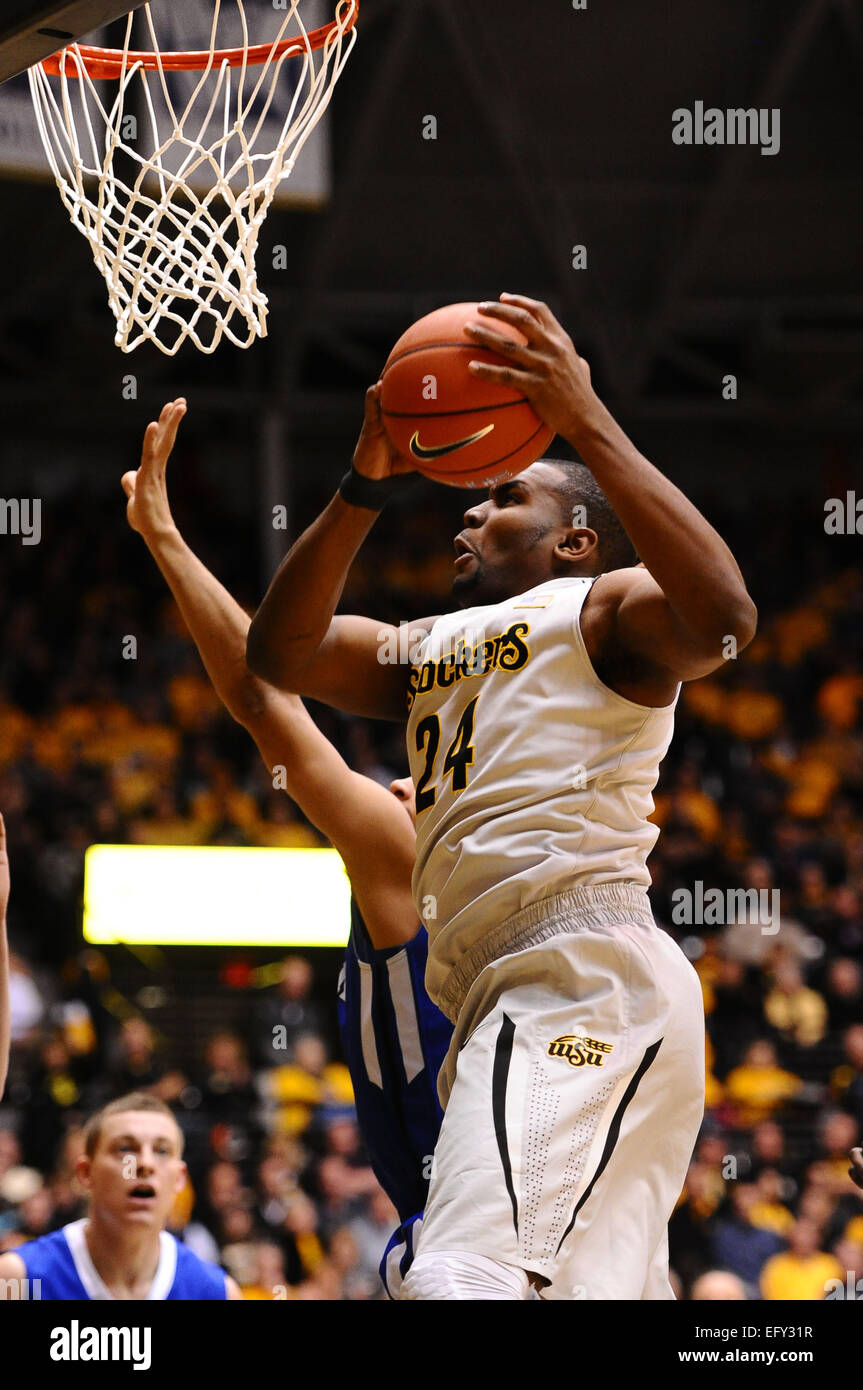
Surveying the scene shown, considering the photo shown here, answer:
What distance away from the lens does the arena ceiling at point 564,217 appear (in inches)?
448

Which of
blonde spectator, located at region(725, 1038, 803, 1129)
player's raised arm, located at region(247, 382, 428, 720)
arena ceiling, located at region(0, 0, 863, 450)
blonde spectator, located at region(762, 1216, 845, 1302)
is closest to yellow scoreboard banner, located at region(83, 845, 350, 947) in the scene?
blonde spectator, located at region(725, 1038, 803, 1129)

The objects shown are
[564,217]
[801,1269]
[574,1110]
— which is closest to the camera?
[574,1110]

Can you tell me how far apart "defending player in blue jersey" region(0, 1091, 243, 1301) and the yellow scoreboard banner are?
530 cm

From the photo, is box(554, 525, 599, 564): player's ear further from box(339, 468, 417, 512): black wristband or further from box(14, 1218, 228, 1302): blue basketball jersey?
box(14, 1218, 228, 1302): blue basketball jersey

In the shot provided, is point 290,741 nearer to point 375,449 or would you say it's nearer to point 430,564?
point 375,449

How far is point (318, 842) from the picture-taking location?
1044 centimetres

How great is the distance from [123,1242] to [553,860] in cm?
190

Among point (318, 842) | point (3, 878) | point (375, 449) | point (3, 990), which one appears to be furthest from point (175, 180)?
point (318, 842)

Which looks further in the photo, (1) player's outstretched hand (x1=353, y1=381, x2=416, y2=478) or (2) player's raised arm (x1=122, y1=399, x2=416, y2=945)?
(2) player's raised arm (x1=122, y1=399, x2=416, y2=945)

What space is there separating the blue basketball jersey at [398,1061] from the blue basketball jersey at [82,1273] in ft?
2.23

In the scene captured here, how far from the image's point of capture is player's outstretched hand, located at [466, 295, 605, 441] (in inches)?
120

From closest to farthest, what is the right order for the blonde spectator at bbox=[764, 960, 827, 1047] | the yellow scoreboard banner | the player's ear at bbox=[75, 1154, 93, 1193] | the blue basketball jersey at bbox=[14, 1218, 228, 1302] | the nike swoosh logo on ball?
the nike swoosh logo on ball
the blue basketball jersey at bbox=[14, 1218, 228, 1302]
the player's ear at bbox=[75, 1154, 93, 1193]
the blonde spectator at bbox=[764, 960, 827, 1047]
the yellow scoreboard banner

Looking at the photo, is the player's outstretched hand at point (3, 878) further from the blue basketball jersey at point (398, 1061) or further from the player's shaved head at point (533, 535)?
the player's shaved head at point (533, 535)
